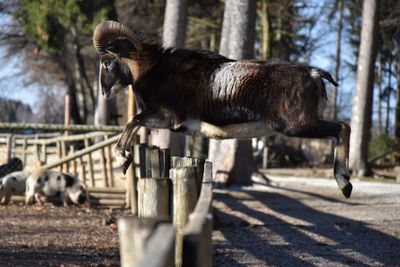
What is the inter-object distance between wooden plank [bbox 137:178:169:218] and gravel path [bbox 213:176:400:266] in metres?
3.57

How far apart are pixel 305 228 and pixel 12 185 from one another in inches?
233

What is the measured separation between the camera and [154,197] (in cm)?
448

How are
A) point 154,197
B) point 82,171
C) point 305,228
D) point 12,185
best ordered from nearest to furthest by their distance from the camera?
point 154,197
point 305,228
point 12,185
point 82,171

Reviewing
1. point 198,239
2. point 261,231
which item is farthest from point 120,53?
point 261,231

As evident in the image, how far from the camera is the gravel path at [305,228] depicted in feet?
28.1

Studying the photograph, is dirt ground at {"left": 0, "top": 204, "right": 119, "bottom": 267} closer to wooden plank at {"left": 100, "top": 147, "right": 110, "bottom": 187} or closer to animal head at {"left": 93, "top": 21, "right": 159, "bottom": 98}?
wooden plank at {"left": 100, "top": 147, "right": 110, "bottom": 187}

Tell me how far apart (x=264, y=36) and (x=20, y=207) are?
1967 centimetres

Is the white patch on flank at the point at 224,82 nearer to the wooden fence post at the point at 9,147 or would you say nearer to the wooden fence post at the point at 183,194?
the wooden fence post at the point at 183,194

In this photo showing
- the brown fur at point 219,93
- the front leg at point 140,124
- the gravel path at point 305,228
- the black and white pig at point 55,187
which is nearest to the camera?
the brown fur at point 219,93

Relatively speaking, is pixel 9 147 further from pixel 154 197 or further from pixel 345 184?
pixel 154 197

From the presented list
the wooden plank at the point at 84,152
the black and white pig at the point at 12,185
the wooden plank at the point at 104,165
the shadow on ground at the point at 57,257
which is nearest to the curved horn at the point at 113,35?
the shadow on ground at the point at 57,257

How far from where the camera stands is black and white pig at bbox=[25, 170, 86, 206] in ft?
42.7

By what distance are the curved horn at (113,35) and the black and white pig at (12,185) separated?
7420 mm

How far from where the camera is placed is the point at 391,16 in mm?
26797
